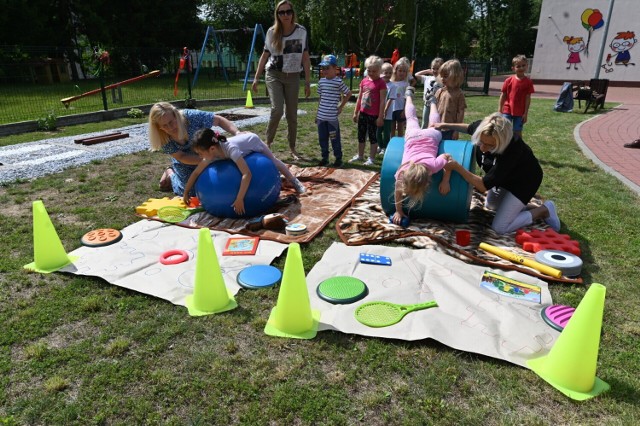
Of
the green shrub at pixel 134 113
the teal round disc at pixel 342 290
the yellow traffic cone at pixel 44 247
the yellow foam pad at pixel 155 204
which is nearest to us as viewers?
the teal round disc at pixel 342 290

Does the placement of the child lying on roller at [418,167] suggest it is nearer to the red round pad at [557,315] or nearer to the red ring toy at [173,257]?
the red round pad at [557,315]

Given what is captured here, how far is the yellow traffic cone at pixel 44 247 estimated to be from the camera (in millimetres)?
3604

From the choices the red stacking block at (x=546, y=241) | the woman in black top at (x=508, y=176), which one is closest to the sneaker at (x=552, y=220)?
the woman in black top at (x=508, y=176)

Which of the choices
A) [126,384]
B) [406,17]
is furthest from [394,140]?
[406,17]

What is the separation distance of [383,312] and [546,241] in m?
2.06

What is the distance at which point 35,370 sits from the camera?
254 cm

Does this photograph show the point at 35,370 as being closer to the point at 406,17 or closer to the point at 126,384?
the point at 126,384

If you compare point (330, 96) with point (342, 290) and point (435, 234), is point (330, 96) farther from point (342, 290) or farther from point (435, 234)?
point (342, 290)

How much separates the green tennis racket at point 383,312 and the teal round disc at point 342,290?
0.14 meters

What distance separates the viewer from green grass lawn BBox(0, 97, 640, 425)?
226cm

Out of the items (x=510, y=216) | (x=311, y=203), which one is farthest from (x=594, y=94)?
(x=311, y=203)

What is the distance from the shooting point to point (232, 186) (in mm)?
4547

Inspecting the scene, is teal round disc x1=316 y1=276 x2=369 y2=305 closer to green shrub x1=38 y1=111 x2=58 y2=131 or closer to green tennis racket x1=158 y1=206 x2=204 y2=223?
green tennis racket x1=158 y1=206 x2=204 y2=223

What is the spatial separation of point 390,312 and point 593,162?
6200 mm
